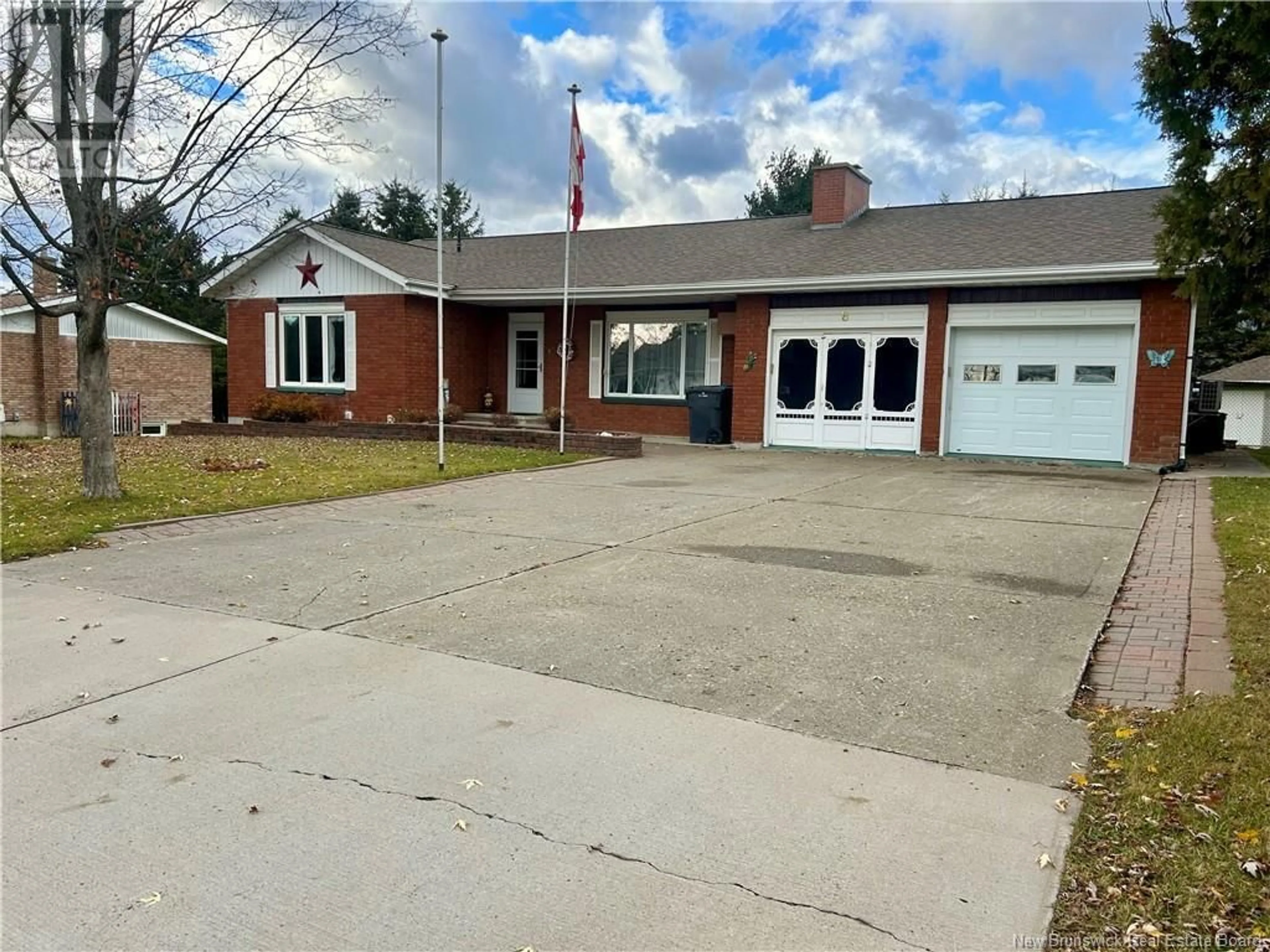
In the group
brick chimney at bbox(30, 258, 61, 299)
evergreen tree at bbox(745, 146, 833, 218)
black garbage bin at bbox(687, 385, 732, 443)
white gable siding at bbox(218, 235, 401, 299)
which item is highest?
evergreen tree at bbox(745, 146, 833, 218)

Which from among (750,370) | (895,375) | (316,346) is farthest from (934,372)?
(316,346)

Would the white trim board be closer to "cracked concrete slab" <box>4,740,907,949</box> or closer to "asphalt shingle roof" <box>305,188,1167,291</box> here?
"asphalt shingle roof" <box>305,188,1167,291</box>

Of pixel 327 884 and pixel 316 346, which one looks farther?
pixel 316 346

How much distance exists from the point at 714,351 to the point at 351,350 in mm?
8496

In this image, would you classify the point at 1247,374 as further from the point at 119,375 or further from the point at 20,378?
the point at 20,378

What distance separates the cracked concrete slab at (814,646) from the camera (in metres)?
3.83

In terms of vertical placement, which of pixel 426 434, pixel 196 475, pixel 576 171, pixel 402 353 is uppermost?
pixel 576 171

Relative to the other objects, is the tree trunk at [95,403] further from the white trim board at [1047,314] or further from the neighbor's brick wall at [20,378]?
the neighbor's brick wall at [20,378]

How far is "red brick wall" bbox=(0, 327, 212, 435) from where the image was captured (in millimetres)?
21391

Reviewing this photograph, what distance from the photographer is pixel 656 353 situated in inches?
773

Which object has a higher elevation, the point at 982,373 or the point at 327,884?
the point at 982,373

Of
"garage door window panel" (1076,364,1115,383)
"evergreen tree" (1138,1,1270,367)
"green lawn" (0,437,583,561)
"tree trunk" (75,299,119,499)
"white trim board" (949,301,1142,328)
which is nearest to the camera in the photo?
"evergreen tree" (1138,1,1270,367)

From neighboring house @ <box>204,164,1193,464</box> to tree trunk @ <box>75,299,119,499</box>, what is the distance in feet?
32.3

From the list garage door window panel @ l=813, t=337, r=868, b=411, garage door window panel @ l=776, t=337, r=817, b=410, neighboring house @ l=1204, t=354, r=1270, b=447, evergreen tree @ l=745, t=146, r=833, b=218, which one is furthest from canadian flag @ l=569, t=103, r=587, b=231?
evergreen tree @ l=745, t=146, r=833, b=218
